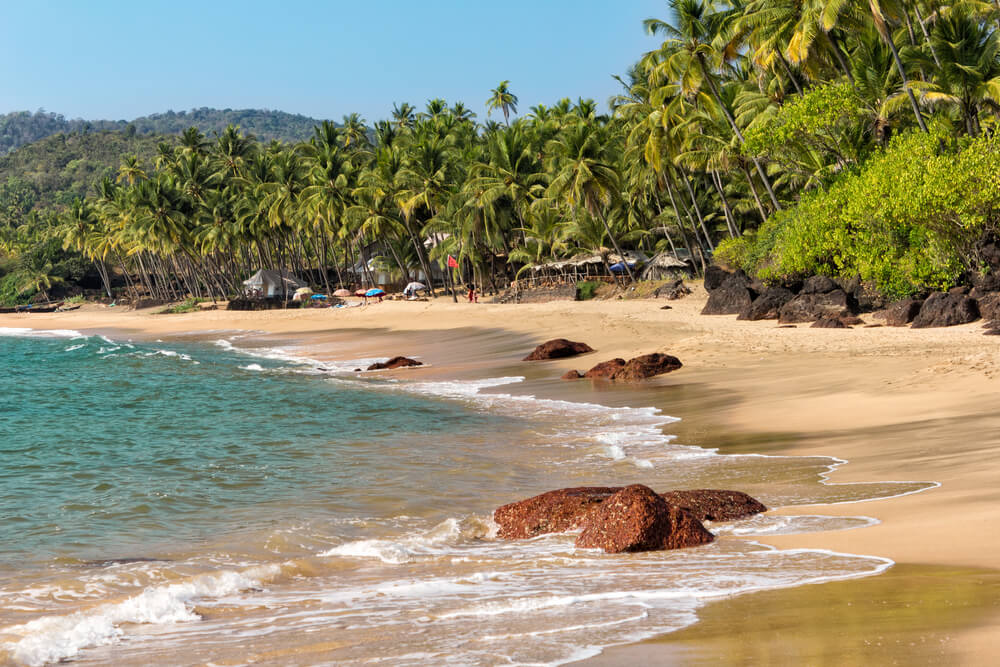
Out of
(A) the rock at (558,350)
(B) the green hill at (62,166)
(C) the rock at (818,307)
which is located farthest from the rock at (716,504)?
(B) the green hill at (62,166)

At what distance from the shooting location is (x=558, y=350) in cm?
2155

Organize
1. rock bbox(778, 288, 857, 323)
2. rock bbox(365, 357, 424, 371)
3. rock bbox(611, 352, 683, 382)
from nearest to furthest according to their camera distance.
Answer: rock bbox(611, 352, 683, 382) < rock bbox(778, 288, 857, 323) < rock bbox(365, 357, 424, 371)

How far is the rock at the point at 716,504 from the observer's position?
6.77 meters

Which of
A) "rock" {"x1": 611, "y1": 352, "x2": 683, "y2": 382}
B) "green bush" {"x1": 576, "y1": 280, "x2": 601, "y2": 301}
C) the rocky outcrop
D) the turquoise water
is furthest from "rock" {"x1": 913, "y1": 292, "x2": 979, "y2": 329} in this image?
"green bush" {"x1": 576, "y1": 280, "x2": 601, "y2": 301}

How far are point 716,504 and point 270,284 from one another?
6191 cm

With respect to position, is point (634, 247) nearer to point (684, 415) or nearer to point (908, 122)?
point (908, 122)

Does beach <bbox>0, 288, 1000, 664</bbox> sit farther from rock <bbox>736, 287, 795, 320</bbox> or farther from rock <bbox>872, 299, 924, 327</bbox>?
rock <bbox>872, 299, 924, 327</bbox>

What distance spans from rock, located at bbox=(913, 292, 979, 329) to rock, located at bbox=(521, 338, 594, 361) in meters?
7.87

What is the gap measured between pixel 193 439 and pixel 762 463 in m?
9.50

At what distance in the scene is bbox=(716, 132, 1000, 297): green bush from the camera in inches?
753

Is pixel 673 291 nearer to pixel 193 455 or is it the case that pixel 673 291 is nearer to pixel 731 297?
pixel 731 297

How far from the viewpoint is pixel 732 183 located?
41.5 m

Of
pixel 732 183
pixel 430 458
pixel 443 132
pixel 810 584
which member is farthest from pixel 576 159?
pixel 810 584

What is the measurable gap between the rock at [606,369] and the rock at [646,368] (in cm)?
12
